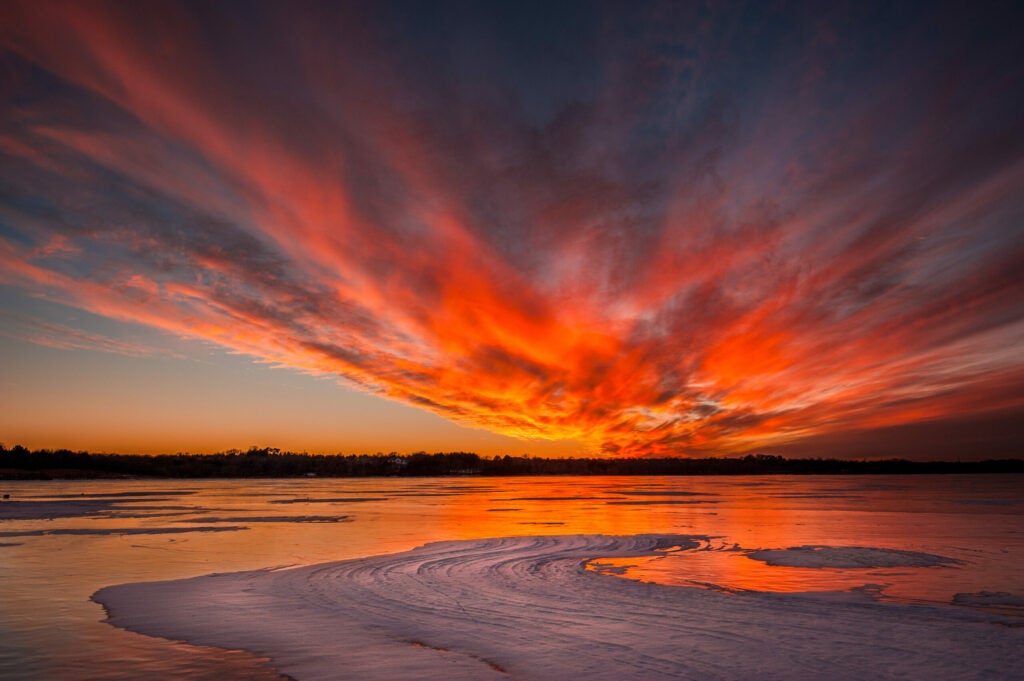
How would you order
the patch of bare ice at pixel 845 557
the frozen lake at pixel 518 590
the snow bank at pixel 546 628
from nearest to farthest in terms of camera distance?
the snow bank at pixel 546 628 < the frozen lake at pixel 518 590 < the patch of bare ice at pixel 845 557

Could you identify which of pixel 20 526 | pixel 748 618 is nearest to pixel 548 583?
pixel 748 618

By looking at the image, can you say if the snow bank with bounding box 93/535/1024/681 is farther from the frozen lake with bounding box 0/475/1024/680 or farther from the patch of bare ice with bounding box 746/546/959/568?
the patch of bare ice with bounding box 746/546/959/568

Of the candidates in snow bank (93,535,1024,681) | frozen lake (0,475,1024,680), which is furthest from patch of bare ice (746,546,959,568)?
snow bank (93,535,1024,681)

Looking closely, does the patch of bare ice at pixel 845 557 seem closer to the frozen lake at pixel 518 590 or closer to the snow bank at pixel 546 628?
the frozen lake at pixel 518 590

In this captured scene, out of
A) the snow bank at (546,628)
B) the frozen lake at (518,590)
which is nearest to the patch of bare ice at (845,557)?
the frozen lake at (518,590)

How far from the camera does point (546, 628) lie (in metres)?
11.1

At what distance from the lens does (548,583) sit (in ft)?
51.0

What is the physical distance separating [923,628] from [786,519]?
1018 inches

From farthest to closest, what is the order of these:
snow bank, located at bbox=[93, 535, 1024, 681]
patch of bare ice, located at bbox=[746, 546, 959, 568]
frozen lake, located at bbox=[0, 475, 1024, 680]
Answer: patch of bare ice, located at bbox=[746, 546, 959, 568] < frozen lake, located at bbox=[0, 475, 1024, 680] < snow bank, located at bbox=[93, 535, 1024, 681]

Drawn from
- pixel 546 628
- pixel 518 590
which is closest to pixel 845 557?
pixel 518 590

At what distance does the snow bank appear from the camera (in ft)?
29.3

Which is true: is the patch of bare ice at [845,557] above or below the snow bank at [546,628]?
above

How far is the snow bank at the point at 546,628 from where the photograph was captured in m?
8.95

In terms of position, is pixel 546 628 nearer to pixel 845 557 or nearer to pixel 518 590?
Result: pixel 518 590
